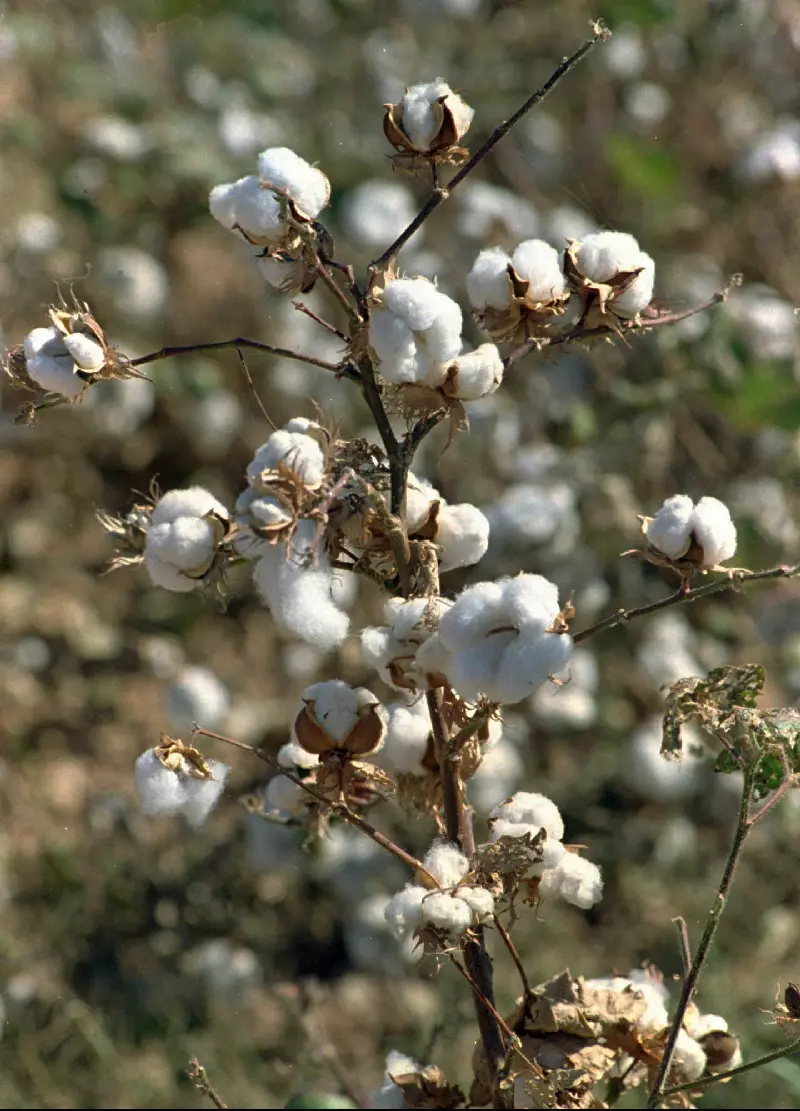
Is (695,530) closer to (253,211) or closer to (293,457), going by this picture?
(293,457)

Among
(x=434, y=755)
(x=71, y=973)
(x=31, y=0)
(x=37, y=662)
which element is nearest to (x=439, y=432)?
(x=37, y=662)

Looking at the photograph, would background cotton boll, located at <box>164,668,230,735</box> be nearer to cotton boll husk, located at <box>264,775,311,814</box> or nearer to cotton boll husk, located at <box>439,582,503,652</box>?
cotton boll husk, located at <box>264,775,311,814</box>

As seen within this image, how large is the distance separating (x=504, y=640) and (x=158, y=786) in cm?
34

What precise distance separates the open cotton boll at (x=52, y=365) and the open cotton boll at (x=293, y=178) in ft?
0.69

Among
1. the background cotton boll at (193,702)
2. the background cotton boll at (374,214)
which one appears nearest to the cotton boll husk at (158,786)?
the background cotton boll at (193,702)

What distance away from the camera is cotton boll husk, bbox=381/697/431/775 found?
1.17 meters

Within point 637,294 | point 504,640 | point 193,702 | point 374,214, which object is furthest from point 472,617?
point 374,214

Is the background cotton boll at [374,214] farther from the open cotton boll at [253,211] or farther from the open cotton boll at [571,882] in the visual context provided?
the open cotton boll at [571,882]

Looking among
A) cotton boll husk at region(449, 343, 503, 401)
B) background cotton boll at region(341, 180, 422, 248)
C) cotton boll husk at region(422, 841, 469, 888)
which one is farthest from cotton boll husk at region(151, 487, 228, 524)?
background cotton boll at region(341, 180, 422, 248)

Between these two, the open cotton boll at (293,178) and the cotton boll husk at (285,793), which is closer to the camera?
the open cotton boll at (293,178)

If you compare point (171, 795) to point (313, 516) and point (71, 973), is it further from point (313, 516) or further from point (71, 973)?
point (71, 973)

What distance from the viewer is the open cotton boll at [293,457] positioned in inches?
40.7

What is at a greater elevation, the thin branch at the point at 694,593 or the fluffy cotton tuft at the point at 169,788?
the thin branch at the point at 694,593

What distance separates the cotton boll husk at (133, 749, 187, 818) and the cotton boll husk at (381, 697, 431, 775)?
0.18m
